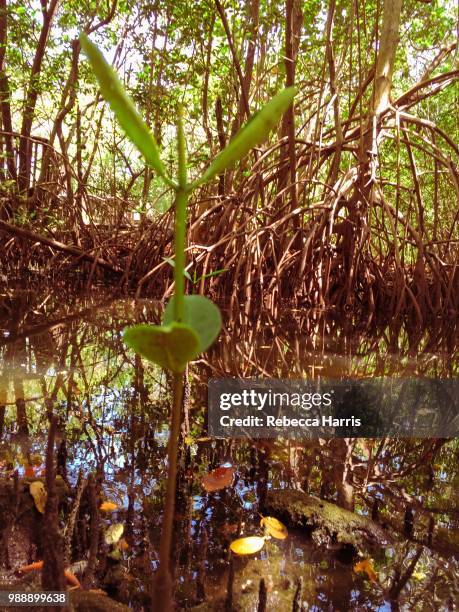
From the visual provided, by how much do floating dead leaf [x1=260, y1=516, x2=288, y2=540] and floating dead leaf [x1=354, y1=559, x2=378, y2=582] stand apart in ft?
0.41

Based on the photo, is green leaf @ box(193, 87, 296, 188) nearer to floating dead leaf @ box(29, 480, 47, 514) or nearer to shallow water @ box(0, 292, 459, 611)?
shallow water @ box(0, 292, 459, 611)

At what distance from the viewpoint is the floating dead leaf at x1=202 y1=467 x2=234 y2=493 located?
3.08 ft

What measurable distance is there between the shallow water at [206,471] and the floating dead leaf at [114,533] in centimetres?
1

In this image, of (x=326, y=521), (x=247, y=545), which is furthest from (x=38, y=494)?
(x=326, y=521)

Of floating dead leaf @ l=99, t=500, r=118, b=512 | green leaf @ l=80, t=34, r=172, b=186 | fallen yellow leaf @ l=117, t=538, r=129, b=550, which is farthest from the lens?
floating dead leaf @ l=99, t=500, r=118, b=512

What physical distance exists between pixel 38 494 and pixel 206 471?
0.31 metres

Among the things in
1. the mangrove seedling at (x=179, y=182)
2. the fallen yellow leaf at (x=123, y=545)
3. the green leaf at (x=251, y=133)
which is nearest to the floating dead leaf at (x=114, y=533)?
the fallen yellow leaf at (x=123, y=545)

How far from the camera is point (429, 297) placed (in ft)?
11.8

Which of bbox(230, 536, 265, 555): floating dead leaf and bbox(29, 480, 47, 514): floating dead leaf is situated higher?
bbox(29, 480, 47, 514): floating dead leaf

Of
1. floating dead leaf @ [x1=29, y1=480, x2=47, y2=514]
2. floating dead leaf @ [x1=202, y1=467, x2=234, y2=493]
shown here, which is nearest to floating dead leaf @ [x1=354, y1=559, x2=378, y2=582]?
floating dead leaf @ [x1=202, y1=467, x2=234, y2=493]

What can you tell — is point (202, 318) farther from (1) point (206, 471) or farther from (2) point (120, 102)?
(1) point (206, 471)

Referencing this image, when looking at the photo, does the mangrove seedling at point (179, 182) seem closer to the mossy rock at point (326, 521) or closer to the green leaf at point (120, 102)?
the green leaf at point (120, 102)

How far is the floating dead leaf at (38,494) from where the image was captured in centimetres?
82

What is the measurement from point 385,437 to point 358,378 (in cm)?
50
